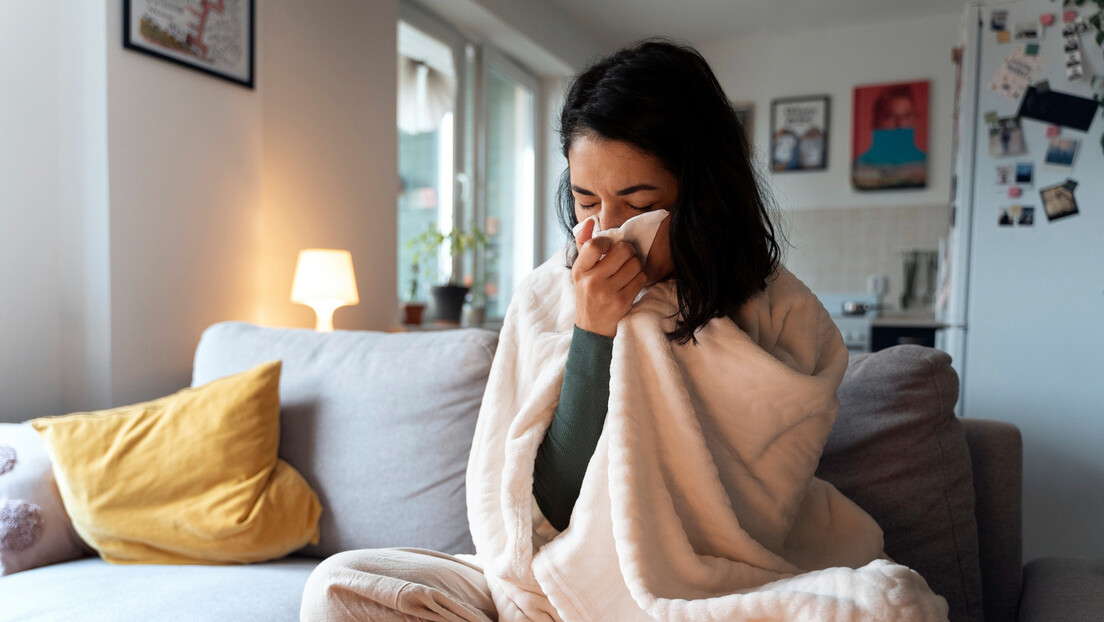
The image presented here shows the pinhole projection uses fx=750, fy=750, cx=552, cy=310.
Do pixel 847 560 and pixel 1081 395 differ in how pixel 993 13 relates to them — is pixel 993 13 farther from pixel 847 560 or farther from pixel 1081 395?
pixel 847 560

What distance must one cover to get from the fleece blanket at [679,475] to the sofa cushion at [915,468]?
0.24 metres

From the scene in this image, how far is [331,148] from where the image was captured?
317cm

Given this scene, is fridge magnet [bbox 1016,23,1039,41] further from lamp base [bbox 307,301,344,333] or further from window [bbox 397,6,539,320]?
lamp base [bbox 307,301,344,333]

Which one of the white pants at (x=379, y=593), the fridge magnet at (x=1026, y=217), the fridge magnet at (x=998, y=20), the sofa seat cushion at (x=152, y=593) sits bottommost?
the sofa seat cushion at (x=152, y=593)

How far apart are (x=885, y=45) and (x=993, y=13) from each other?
98.1 inches

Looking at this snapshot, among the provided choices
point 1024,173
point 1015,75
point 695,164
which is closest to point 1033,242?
point 1024,173

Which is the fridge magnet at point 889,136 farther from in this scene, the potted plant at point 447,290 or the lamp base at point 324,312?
the lamp base at point 324,312

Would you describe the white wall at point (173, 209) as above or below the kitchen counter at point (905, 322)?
above

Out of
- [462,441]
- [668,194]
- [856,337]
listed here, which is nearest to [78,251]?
[462,441]

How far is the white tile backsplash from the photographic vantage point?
15.5ft

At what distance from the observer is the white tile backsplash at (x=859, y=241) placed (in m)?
4.72

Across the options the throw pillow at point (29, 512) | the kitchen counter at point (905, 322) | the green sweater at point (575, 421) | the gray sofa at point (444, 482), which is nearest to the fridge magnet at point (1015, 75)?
the kitchen counter at point (905, 322)

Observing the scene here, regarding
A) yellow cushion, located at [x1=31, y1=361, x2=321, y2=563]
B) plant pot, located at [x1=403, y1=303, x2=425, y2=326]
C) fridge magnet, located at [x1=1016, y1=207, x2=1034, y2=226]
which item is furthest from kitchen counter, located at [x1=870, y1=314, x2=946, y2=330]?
yellow cushion, located at [x1=31, y1=361, x2=321, y2=563]

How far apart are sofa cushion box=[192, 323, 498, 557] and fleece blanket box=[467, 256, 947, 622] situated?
458mm
